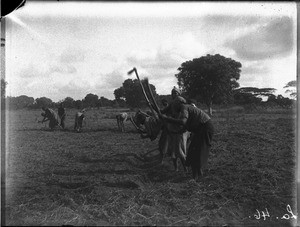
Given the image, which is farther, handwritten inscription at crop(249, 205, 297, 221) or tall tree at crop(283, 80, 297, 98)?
tall tree at crop(283, 80, 297, 98)

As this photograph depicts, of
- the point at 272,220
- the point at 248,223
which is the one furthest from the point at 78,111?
the point at 272,220

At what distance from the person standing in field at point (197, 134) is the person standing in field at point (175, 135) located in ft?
0.21

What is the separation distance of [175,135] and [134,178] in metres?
0.92

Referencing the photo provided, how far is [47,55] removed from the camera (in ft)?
15.9

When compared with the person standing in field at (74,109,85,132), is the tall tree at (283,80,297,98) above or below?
above

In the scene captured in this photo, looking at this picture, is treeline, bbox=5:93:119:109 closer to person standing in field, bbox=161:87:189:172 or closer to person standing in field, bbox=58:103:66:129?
person standing in field, bbox=58:103:66:129

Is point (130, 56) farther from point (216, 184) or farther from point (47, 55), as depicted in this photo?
point (216, 184)

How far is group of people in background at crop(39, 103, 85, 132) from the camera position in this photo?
5035 mm

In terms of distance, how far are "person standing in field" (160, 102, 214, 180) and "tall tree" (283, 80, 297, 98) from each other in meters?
1.50

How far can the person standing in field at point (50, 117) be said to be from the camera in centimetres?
502

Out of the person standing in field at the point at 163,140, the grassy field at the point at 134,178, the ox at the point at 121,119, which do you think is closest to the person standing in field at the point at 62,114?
the grassy field at the point at 134,178

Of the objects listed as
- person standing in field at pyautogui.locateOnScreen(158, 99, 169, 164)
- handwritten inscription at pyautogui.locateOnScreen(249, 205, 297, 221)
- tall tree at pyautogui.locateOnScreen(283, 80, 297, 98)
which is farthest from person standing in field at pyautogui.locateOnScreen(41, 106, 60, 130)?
tall tree at pyautogui.locateOnScreen(283, 80, 297, 98)

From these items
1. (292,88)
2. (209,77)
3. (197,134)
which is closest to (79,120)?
(197,134)

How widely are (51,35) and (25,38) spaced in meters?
0.37
